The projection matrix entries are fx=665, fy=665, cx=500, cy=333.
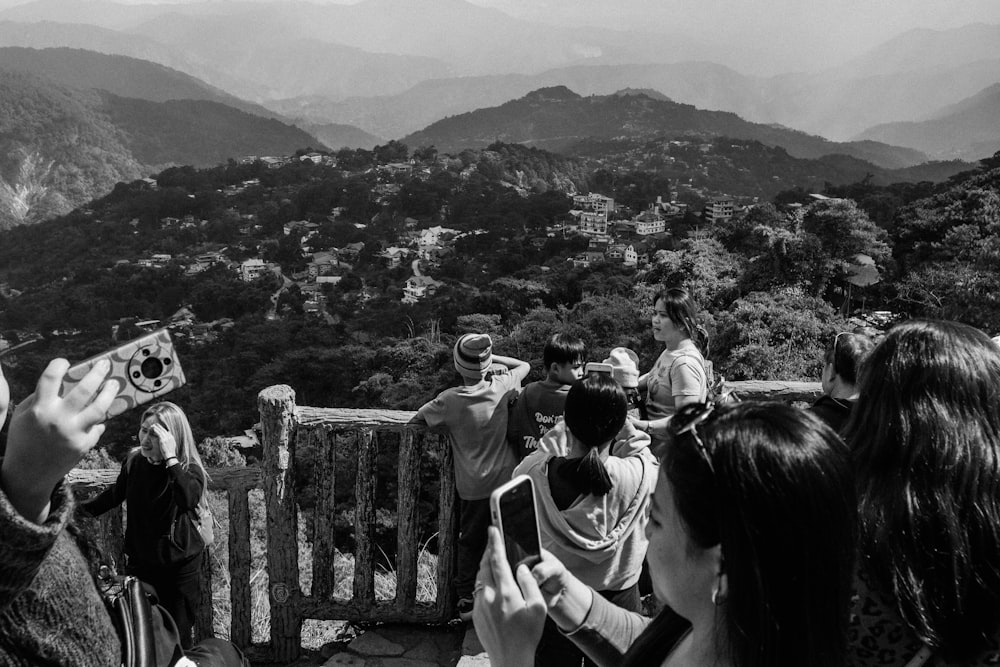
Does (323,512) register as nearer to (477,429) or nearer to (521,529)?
(477,429)

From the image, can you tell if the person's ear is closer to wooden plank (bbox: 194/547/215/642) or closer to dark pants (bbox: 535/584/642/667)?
dark pants (bbox: 535/584/642/667)

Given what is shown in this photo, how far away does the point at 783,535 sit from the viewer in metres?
0.98

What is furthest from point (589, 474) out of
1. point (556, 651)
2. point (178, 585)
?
point (178, 585)

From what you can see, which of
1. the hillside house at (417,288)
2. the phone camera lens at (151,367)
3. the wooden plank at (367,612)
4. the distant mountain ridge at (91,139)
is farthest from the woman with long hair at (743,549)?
the distant mountain ridge at (91,139)

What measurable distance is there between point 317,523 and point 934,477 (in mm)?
2423

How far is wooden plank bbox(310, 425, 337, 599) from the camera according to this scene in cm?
286

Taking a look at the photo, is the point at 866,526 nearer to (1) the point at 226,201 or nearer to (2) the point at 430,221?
(2) the point at 430,221

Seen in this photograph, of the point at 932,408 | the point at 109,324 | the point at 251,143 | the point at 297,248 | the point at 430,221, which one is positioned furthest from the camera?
the point at 251,143

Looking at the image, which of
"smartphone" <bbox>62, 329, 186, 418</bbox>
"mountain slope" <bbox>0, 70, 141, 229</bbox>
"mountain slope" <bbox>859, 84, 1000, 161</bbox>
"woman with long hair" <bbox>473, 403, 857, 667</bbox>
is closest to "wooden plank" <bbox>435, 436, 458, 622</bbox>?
"smartphone" <bbox>62, 329, 186, 418</bbox>

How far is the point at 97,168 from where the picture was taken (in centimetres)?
9562

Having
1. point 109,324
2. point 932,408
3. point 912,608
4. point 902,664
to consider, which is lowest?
point 109,324

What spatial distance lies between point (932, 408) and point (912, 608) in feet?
1.29

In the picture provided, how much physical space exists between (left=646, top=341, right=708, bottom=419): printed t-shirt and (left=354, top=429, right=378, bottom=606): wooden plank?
50.0 inches

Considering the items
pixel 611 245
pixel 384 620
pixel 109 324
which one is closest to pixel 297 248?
pixel 109 324
